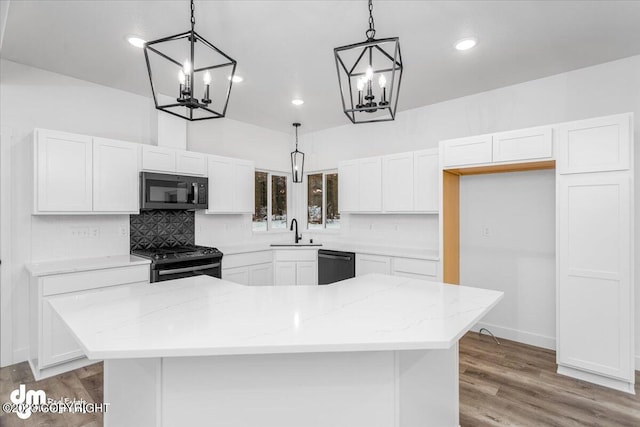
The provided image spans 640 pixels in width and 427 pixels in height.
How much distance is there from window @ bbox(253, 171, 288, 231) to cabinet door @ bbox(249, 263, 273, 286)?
2.66 feet

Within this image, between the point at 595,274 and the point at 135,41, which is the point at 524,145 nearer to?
the point at 595,274

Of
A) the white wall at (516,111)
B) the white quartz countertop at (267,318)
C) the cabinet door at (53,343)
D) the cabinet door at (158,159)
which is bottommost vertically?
the cabinet door at (53,343)

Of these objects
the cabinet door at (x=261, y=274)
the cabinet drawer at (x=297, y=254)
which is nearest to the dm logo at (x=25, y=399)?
the cabinet door at (x=261, y=274)

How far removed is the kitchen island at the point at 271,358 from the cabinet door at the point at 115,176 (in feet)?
6.45

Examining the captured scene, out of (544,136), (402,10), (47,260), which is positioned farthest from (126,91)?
(544,136)

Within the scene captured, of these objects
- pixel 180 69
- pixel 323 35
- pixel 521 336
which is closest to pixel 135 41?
pixel 180 69

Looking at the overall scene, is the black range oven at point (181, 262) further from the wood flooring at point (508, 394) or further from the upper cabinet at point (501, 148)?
the upper cabinet at point (501, 148)

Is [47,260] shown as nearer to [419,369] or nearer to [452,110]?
[419,369]

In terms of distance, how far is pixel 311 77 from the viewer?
351cm

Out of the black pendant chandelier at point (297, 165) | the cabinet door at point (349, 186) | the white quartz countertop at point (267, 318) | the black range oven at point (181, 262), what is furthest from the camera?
the black pendant chandelier at point (297, 165)

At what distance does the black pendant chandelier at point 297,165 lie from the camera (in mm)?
5445

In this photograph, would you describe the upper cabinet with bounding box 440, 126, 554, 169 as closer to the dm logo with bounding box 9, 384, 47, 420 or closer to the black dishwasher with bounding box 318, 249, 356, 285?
the black dishwasher with bounding box 318, 249, 356, 285

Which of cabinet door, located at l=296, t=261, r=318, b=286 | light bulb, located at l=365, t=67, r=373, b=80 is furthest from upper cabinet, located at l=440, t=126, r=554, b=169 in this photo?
cabinet door, located at l=296, t=261, r=318, b=286

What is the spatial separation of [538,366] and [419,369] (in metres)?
2.24
